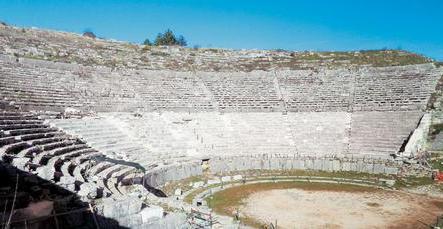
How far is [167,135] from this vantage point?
109 feet

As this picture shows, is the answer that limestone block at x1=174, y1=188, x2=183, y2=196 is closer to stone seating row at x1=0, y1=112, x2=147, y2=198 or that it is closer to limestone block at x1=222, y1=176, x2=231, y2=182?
stone seating row at x1=0, y1=112, x2=147, y2=198

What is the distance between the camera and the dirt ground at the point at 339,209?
18922 mm

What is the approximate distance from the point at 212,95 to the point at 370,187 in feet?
62.2

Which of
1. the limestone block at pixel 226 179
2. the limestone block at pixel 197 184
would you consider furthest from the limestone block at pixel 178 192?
the limestone block at pixel 226 179

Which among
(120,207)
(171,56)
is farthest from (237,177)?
(171,56)

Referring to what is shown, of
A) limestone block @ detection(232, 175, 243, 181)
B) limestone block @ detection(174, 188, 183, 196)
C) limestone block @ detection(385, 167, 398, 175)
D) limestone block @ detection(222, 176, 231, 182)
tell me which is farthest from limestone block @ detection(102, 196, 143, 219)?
limestone block @ detection(385, 167, 398, 175)

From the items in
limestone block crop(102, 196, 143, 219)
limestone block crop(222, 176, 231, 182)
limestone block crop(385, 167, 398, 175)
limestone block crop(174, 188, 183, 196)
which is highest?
limestone block crop(102, 196, 143, 219)

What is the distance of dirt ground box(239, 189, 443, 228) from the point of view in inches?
745

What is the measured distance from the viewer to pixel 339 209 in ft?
69.1

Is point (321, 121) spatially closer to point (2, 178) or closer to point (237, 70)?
point (237, 70)

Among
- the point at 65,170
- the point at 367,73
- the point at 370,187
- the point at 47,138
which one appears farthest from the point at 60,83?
the point at 367,73

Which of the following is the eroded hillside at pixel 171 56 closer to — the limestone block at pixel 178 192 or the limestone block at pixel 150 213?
the limestone block at pixel 178 192

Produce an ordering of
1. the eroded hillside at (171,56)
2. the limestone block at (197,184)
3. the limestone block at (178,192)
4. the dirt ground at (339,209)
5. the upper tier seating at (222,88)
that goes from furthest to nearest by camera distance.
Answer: the eroded hillside at (171,56) → the upper tier seating at (222,88) → the limestone block at (197,184) → the limestone block at (178,192) → the dirt ground at (339,209)

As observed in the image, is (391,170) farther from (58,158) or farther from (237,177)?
(58,158)
